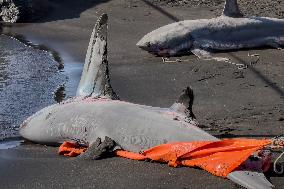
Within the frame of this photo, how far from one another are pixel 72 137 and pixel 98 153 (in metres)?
0.60

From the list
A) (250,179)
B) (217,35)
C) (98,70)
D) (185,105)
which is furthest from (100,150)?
(217,35)

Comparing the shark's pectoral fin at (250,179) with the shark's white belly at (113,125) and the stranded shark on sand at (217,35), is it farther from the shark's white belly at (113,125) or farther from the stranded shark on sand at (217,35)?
the stranded shark on sand at (217,35)

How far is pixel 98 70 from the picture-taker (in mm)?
6969

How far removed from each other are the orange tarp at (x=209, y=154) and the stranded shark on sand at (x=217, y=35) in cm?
541

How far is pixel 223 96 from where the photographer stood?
8.14m

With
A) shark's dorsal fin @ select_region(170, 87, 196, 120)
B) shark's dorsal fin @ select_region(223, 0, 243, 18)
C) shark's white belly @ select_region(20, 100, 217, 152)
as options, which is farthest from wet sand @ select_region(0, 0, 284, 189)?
shark's dorsal fin @ select_region(223, 0, 243, 18)

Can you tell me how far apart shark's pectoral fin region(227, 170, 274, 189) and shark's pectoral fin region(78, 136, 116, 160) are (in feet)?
4.46

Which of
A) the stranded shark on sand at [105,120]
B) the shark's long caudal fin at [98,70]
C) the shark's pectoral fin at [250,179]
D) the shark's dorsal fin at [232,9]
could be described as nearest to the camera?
the shark's pectoral fin at [250,179]

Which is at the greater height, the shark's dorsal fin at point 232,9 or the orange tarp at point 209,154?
the shark's dorsal fin at point 232,9

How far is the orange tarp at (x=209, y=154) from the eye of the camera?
5.11 m

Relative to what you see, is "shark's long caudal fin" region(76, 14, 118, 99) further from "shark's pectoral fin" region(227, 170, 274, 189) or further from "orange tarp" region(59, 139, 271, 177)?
"shark's pectoral fin" region(227, 170, 274, 189)

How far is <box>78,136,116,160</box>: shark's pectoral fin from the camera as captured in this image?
586cm

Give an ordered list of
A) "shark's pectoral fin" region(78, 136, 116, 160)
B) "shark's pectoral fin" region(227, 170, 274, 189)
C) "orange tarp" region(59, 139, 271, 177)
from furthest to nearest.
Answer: "shark's pectoral fin" region(78, 136, 116, 160), "orange tarp" region(59, 139, 271, 177), "shark's pectoral fin" region(227, 170, 274, 189)

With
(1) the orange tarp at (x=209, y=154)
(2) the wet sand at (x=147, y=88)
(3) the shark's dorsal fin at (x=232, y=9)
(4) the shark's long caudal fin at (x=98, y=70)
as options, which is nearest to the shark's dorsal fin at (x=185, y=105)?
(2) the wet sand at (x=147, y=88)
